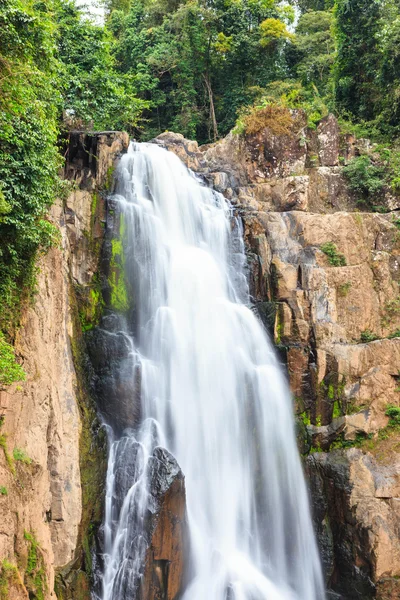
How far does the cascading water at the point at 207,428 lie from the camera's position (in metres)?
9.45

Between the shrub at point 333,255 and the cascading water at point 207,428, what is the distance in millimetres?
2698

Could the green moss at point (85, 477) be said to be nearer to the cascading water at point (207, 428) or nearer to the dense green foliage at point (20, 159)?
the cascading water at point (207, 428)

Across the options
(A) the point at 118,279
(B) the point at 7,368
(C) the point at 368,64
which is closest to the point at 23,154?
(B) the point at 7,368

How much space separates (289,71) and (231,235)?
58.6ft

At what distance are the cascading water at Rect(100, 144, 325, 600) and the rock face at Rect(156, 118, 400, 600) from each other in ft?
2.02

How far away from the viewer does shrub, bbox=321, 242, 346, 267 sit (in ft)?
48.0

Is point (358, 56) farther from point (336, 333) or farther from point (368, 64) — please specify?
point (336, 333)

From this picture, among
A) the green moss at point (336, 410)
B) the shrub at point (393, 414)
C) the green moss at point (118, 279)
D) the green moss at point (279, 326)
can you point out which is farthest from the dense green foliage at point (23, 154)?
the shrub at point (393, 414)

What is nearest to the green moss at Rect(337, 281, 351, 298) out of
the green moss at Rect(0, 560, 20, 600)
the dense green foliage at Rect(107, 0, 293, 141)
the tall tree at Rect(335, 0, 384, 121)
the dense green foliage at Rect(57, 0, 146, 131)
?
the dense green foliage at Rect(57, 0, 146, 131)

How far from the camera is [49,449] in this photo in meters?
8.36

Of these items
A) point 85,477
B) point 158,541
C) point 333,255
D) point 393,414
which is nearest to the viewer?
point 158,541

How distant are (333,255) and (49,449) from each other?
400 inches

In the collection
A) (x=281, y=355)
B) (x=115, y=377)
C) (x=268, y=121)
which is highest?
(x=268, y=121)

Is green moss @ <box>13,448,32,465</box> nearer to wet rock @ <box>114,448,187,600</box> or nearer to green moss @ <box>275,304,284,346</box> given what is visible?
wet rock @ <box>114,448,187,600</box>
